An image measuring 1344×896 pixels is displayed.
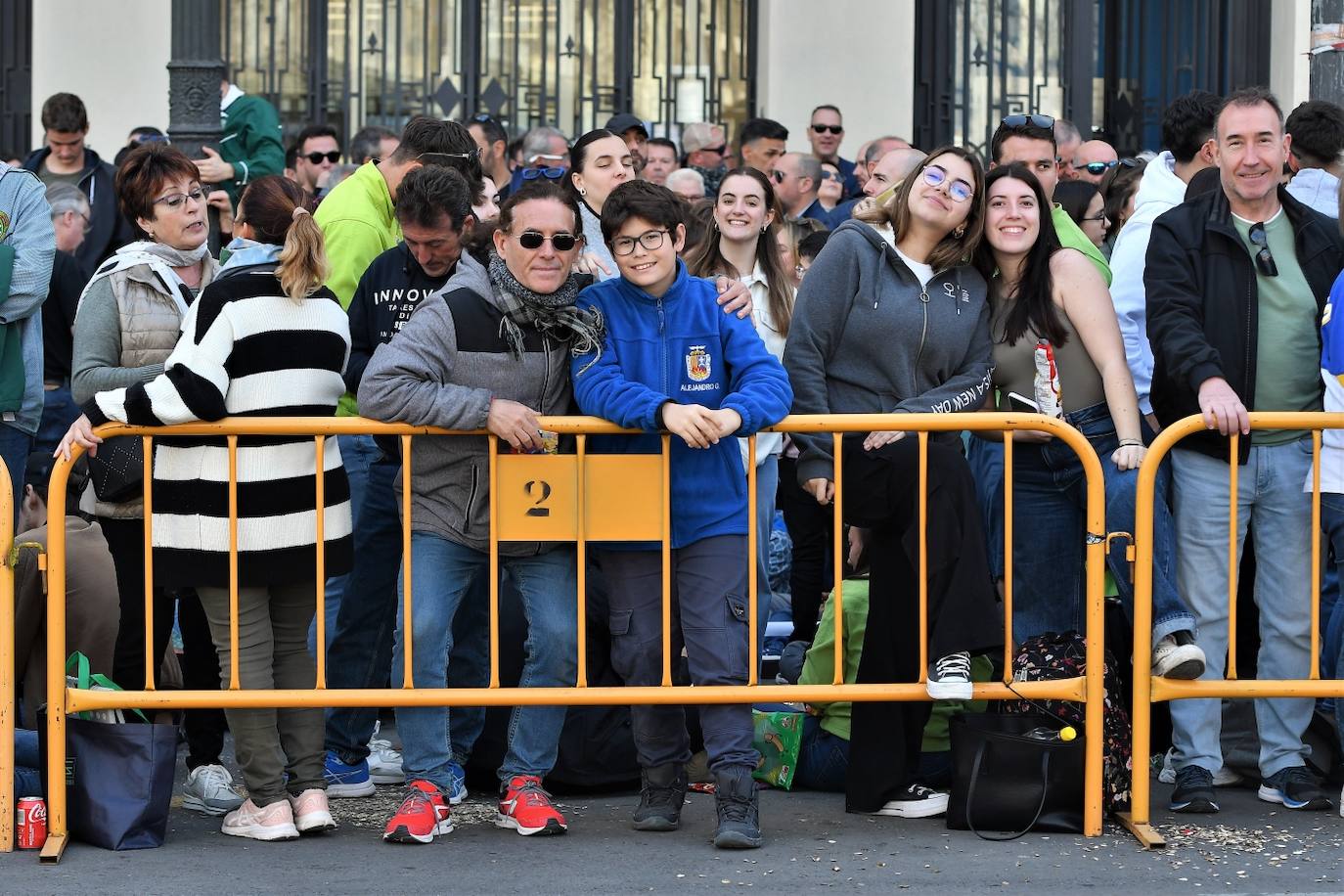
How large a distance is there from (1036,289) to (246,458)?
8.47ft

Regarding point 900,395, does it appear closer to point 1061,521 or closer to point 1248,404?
point 1061,521

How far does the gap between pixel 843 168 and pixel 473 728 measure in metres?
6.72

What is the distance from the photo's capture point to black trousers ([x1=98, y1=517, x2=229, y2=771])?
252 inches

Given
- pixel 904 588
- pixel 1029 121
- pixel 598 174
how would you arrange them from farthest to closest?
pixel 1029 121 < pixel 598 174 < pixel 904 588

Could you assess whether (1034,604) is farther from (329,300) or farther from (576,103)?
(576,103)

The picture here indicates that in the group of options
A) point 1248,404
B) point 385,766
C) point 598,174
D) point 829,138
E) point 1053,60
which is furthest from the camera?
point 1053,60

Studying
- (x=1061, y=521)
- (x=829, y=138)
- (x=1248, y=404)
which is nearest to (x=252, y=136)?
(x=829, y=138)

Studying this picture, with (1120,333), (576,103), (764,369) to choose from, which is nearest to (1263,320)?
(1120,333)

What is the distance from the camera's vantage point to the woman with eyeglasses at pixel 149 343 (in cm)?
623

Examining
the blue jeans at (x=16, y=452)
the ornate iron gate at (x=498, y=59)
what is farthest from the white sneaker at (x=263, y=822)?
the ornate iron gate at (x=498, y=59)

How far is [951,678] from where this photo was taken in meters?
6.00

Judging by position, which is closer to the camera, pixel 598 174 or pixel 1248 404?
pixel 1248 404

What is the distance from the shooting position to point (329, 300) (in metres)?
6.03

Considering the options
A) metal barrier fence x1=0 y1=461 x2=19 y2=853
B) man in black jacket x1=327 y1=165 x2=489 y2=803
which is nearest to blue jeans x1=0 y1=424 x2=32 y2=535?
man in black jacket x1=327 y1=165 x2=489 y2=803
